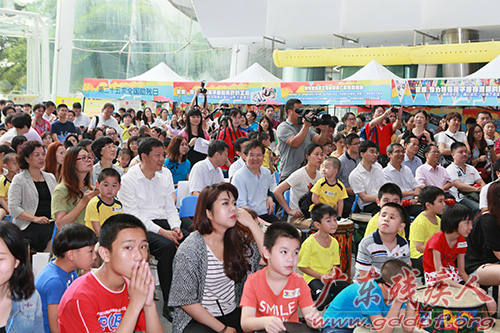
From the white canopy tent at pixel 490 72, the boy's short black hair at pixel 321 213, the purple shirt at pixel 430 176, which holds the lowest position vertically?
the boy's short black hair at pixel 321 213

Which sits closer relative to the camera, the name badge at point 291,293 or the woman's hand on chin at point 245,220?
the name badge at point 291,293

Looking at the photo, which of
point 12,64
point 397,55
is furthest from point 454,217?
point 12,64

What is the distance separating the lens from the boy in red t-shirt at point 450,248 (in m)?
3.87

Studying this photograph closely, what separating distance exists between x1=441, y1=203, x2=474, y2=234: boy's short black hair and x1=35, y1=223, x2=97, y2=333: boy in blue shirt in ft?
8.41

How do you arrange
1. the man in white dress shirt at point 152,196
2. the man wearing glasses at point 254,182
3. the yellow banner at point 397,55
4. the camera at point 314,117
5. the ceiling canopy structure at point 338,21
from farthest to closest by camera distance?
the ceiling canopy structure at point 338,21 → the yellow banner at point 397,55 → the camera at point 314,117 → the man wearing glasses at point 254,182 → the man in white dress shirt at point 152,196

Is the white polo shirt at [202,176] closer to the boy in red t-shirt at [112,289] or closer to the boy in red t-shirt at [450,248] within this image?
the boy in red t-shirt at [450,248]

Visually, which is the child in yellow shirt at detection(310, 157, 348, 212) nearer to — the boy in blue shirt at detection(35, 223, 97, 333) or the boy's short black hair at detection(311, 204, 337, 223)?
the boy's short black hair at detection(311, 204, 337, 223)

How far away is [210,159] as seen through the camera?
569 centimetres

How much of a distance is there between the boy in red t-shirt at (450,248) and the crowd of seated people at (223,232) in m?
0.01

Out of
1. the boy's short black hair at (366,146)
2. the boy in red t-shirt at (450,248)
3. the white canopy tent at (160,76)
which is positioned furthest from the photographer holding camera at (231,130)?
the white canopy tent at (160,76)

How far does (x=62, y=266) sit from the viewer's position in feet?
10.1

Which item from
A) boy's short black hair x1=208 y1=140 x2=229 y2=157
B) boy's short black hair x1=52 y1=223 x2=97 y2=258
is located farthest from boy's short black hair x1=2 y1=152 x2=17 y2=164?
boy's short black hair x1=52 y1=223 x2=97 y2=258

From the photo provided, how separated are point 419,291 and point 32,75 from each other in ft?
65.9

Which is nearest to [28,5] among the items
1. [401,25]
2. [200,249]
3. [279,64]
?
[279,64]
